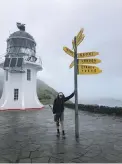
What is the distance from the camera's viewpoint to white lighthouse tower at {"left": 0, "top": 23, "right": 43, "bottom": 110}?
20.2m

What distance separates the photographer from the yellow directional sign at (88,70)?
5.98 metres

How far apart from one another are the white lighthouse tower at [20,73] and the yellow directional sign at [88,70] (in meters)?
14.5

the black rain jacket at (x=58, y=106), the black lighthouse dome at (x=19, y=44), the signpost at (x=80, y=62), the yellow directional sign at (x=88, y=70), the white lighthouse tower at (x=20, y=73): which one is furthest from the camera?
the black lighthouse dome at (x=19, y=44)

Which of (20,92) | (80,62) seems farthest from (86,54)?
(20,92)

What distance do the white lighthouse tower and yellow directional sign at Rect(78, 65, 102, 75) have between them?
1449 cm

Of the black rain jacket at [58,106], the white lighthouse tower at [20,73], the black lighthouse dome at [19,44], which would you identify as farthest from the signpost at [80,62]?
the black lighthouse dome at [19,44]

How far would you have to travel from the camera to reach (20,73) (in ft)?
68.5

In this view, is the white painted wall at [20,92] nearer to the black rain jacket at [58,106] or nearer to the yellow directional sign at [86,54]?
the black rain jacket at [58,106]

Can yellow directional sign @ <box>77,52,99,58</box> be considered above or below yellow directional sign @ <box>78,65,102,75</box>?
above

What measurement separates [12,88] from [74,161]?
18.1m

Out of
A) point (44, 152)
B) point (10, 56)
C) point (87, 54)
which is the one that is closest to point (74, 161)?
point (44, 152)

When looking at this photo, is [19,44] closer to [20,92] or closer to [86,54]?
[20,92]

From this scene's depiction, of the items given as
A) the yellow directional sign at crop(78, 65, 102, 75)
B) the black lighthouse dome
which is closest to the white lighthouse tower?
the black lighthouse dome

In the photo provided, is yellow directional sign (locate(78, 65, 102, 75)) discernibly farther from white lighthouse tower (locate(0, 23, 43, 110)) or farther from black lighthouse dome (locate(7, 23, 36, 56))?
black lighthouse dome (locate(7, 23, 36, 56))
